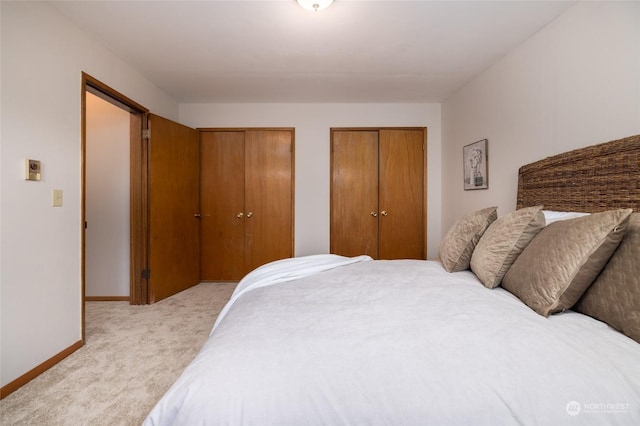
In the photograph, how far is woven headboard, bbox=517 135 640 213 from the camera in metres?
1.41

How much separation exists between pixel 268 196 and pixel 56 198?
2.21 metres

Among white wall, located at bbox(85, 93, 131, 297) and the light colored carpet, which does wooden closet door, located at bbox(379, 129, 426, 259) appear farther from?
white wall, located at bbox(85, 93, 131, 297)

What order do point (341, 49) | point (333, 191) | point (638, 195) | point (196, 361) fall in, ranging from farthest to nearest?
point (333, 191) < point (341, 49) < point (638, 195) < point (196, 361)

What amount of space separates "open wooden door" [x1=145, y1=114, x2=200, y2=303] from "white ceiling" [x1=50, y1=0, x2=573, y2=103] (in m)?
0.62

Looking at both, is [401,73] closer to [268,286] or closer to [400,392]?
[268,286]

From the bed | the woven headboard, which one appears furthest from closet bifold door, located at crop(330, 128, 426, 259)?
the bed

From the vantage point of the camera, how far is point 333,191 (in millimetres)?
3832

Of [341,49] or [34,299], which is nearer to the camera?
[34,299]

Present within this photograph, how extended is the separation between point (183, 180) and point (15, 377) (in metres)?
2.28

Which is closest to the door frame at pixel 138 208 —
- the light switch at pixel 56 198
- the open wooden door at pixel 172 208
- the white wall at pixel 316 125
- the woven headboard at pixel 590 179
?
the open wooden door at pixel 172 208

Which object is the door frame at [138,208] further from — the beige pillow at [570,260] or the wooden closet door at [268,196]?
the beige pillow at [570,260]

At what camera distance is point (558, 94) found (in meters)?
1.99

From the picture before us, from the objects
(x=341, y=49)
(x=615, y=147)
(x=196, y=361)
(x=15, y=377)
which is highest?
(x=341, y=49)

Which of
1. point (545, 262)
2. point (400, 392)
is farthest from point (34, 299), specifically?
point (545, 262)
